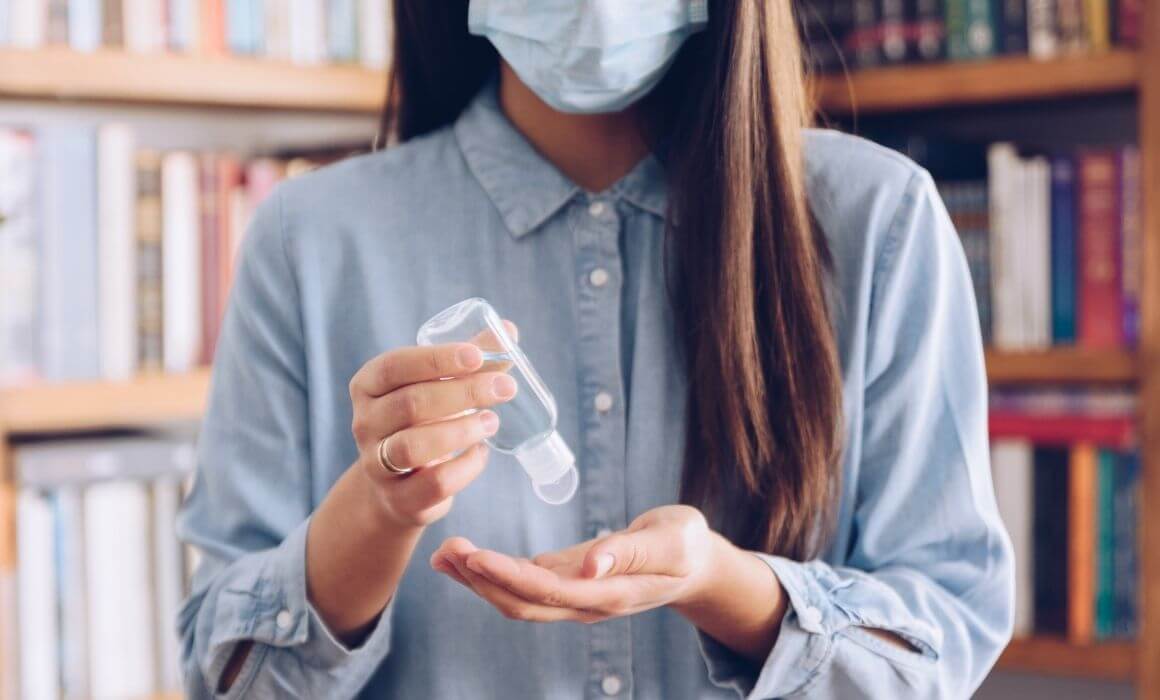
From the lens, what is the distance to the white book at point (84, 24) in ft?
4.37

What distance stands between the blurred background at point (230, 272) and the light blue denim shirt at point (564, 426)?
23.8 inches

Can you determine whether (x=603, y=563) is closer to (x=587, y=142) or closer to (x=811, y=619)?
(x=811, y=619)

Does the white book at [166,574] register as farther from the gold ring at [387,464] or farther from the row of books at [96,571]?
the gold ring at [387,464]

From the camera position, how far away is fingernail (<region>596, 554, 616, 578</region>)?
1.80ft

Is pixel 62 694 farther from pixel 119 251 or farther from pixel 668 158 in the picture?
pixel 668 158

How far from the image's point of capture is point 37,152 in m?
1.32

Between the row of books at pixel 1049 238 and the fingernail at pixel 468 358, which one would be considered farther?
the row of books at pixel 1049 238

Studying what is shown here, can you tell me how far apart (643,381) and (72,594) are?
892 millimetres

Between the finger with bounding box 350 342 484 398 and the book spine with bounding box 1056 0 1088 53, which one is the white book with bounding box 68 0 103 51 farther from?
the book spine with bounding box 1056 0 1088 53

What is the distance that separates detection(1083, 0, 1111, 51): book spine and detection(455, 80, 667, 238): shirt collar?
2.82 feet

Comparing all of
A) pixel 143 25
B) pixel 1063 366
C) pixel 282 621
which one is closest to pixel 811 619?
pixel 282 621

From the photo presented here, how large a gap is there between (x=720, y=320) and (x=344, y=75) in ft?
3.02

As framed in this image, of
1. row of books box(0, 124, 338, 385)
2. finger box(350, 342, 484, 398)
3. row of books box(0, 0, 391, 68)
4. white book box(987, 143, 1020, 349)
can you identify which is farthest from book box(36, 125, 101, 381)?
white book box(987, 143, 1020, 349)

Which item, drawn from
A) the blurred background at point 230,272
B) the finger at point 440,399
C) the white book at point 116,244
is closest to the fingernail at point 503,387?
the finger at point 440,399
